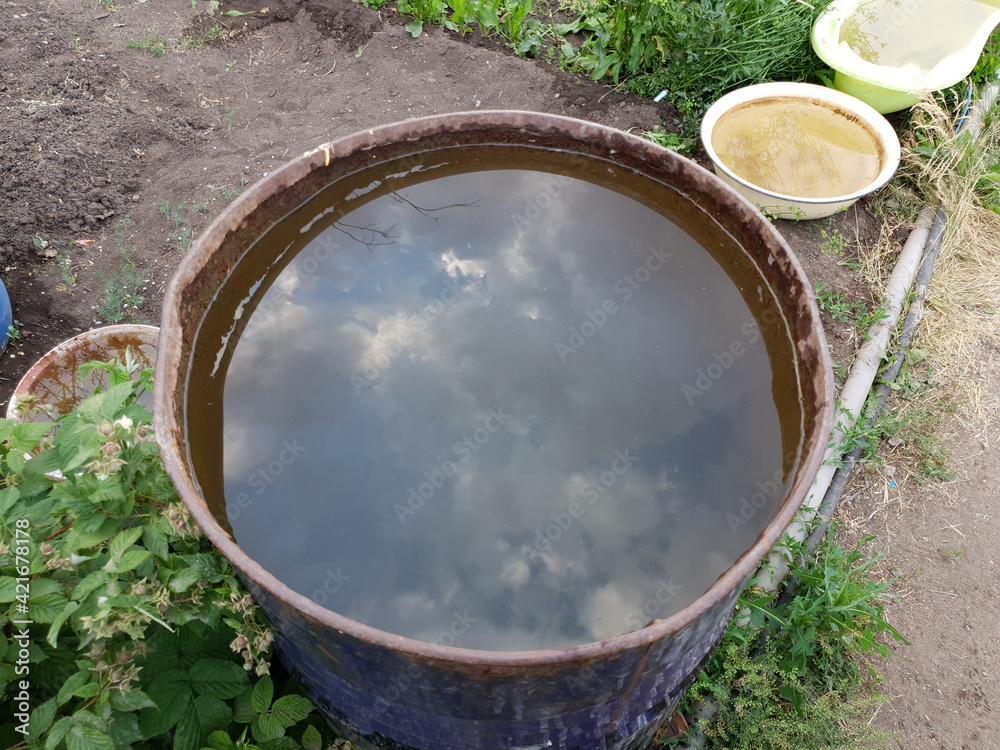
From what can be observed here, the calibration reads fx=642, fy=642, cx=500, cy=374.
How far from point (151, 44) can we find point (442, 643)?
3.76 m

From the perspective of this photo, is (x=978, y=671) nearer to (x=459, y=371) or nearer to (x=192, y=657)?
(x=459, y=371)

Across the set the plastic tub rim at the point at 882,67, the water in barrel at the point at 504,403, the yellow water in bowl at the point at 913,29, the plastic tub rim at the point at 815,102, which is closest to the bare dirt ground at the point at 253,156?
the plastic tub rim at the point at 815,102

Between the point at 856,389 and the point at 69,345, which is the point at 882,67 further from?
the point at 69,345

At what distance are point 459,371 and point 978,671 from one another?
1971 millimetres

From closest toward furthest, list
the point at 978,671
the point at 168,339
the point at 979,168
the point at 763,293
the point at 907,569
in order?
the point at 168,339, the point at 763,293, the point at 978,671, the point at 907,569, the point at 979,168

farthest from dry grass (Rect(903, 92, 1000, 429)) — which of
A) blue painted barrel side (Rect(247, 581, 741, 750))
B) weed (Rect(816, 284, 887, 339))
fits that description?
blue painted barrel side (Rect(247, 581, 741, 750))

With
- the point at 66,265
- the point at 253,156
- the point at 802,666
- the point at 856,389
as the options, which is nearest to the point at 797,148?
the point at 856,389

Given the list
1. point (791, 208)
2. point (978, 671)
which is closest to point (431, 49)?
point (791, 208)

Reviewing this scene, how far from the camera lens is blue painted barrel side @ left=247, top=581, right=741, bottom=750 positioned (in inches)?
38.5

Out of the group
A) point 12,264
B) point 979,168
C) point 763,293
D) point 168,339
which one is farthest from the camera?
point 979,168

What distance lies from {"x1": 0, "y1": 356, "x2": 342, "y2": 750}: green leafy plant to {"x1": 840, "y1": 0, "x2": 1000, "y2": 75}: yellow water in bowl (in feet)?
13.4

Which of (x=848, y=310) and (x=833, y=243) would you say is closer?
(x=848, y=310)

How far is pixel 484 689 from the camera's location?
3.26 feet

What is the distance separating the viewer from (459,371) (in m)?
1.59
